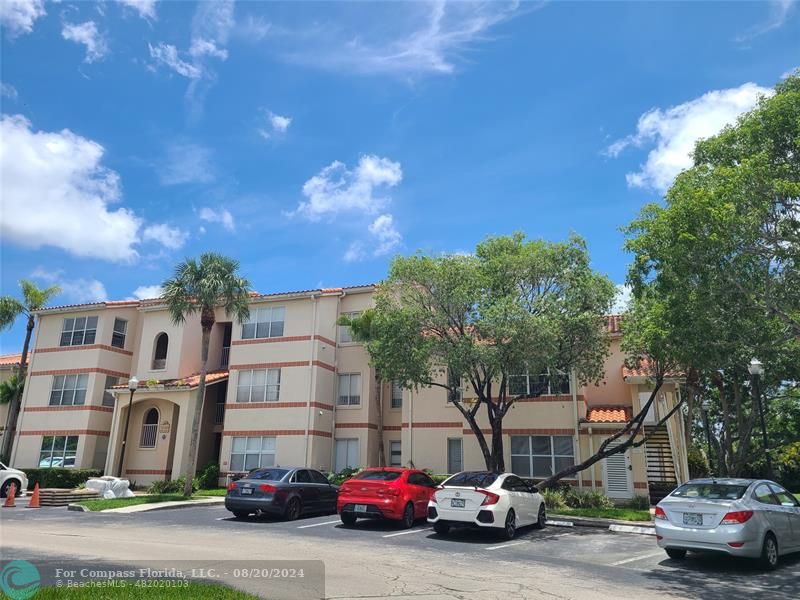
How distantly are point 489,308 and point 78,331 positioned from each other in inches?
978

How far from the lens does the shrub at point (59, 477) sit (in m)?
28.8

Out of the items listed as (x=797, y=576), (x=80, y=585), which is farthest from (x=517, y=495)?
(x=80, y=585)

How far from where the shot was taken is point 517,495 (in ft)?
47.9

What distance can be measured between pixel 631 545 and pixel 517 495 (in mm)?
2657

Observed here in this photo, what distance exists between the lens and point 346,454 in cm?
2878

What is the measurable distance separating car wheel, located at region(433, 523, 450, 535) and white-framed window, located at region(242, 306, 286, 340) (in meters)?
17.3

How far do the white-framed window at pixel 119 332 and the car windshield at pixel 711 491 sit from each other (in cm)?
3047

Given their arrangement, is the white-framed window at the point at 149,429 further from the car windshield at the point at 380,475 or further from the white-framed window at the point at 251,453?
the car windshield at the point at 380,475

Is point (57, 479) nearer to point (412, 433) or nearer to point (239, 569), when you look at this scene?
point (412, 433)

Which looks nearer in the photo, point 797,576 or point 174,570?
point 174,570

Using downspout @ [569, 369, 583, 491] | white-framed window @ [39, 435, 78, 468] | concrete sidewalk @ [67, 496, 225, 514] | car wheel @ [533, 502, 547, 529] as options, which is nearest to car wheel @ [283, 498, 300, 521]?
concrete sidewalk @ [67, 496, 225, 514]

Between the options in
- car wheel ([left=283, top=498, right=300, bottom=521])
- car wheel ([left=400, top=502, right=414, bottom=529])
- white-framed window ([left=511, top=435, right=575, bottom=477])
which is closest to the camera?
car wheel ([left=400, top=502, right=414, bottom=529])

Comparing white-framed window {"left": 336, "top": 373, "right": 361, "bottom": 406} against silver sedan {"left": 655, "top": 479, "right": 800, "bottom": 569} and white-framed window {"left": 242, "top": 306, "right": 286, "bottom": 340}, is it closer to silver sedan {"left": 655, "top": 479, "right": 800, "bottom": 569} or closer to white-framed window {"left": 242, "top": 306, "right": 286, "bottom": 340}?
white-framed window {"left": 242, "top": 306, "right": 286, "bottom": 340}

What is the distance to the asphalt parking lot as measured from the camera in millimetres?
9289
